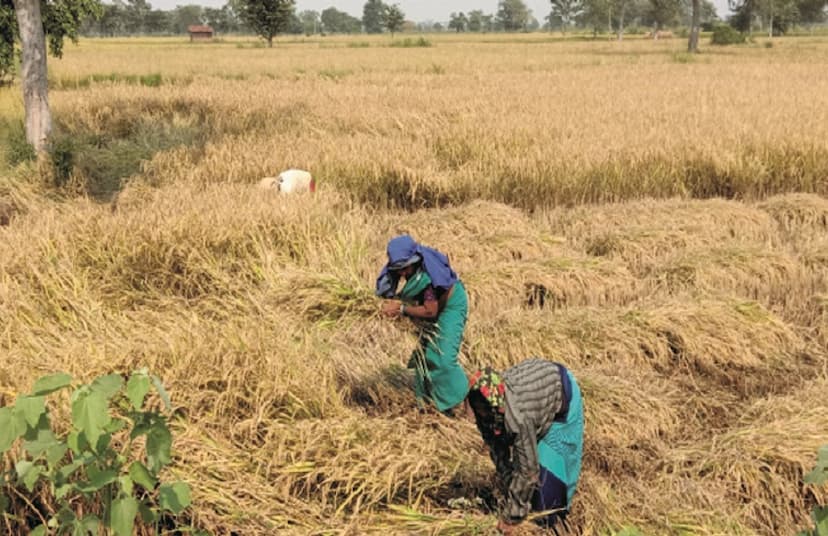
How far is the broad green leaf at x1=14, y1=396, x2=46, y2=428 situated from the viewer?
1.82 m

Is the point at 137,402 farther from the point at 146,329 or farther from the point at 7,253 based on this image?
the point at 7,253

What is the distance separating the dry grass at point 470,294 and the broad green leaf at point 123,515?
840mm

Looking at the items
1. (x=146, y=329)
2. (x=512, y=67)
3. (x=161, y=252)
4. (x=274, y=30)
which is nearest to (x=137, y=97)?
(x=161, y=252)

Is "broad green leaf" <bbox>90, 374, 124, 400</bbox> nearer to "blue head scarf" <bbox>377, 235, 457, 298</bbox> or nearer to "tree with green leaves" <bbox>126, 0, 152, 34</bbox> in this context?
"blue head scarf" <bbox>377, 235, 457, 298</bbox>

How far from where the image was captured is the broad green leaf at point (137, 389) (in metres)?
1.90

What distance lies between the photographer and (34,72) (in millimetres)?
8633

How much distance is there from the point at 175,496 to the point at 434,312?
5.17ft

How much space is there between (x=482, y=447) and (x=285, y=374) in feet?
3.42

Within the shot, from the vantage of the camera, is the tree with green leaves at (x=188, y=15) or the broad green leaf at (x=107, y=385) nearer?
the broad green leaf at (x=107, y=385)

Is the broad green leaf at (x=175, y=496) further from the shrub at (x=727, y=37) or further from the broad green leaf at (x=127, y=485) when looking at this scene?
the shrub at (x=727, y=37)

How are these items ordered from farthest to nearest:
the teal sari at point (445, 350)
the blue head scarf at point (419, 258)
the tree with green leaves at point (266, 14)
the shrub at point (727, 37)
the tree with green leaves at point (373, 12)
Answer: the tree with green leaves at point (373, 12), the tree with green leaves at point (266, 14), the shrub at point (727, 37), the teal sari at point (445, 350), the blue head scarf at point (419, 258)

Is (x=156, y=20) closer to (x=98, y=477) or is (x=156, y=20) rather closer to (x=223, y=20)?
(x=223, y=20)

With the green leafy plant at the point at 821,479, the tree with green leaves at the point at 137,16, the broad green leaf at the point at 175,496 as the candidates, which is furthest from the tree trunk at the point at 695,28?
the tree with green leaves at the point at 137,16

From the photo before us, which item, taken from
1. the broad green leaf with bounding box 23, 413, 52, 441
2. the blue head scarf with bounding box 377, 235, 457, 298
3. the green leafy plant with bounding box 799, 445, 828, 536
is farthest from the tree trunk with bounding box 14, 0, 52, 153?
the green leafy plant with bounding box 799, 445, 828, 536
